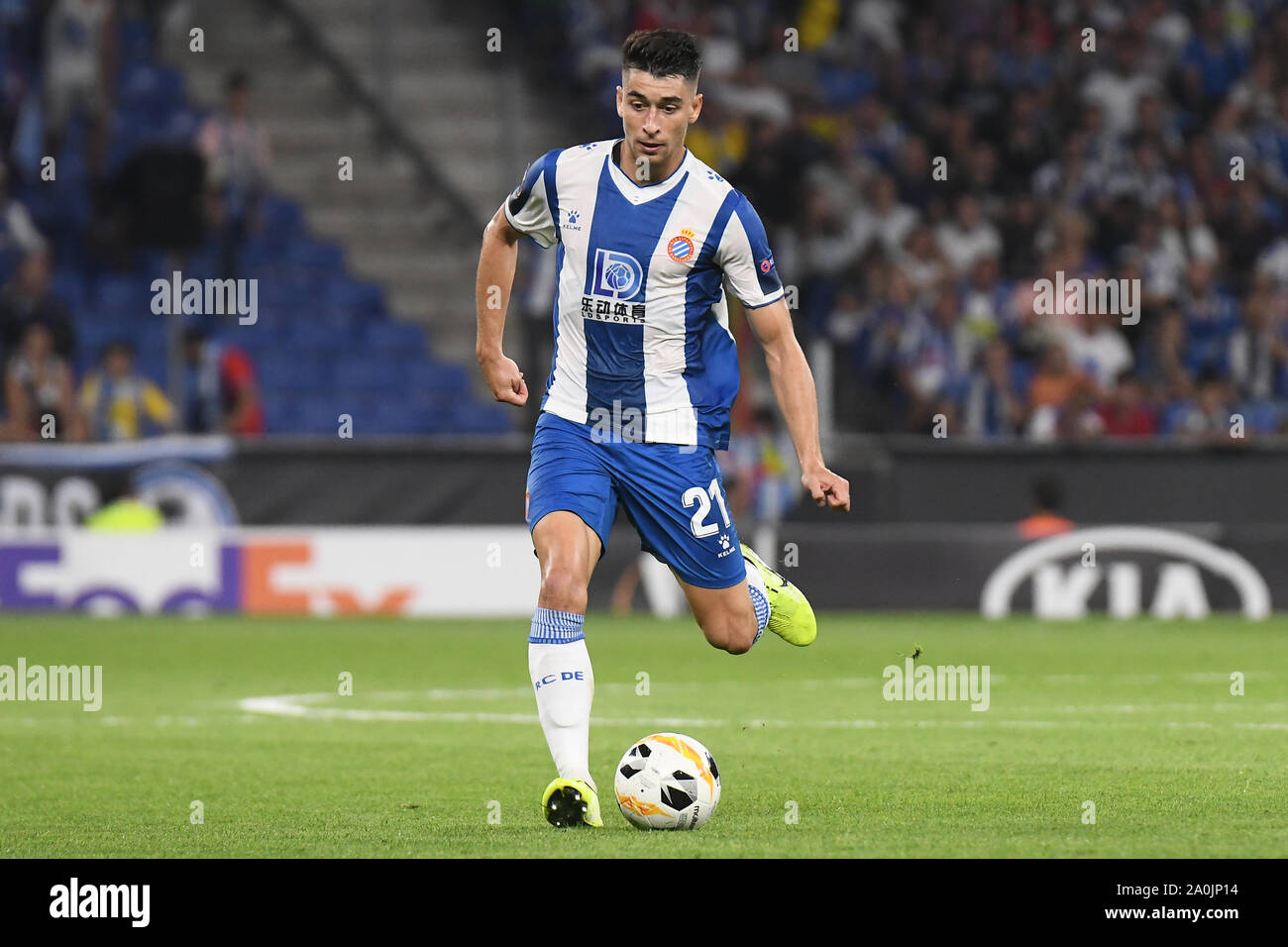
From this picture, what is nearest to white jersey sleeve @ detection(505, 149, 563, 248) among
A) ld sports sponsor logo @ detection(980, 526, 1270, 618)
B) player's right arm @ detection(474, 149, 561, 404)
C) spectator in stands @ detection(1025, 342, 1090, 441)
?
player's right arm @ detection(474, 149, 561, 404)

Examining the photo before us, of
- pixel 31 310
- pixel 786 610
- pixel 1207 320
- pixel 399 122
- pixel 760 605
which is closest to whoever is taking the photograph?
pixel 760 605

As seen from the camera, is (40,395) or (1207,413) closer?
(1207,413)

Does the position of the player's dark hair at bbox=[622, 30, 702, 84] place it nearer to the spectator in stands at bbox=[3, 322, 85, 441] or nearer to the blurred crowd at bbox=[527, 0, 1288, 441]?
the blurred crowd at bbox=[527, 0, 1288, 441]

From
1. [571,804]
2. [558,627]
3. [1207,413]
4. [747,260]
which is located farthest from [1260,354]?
[571,804]

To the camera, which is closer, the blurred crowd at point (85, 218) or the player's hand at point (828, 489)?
the player's hand at point (828, 489)

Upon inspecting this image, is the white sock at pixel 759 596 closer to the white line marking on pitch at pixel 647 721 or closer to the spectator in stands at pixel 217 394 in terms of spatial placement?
the white line marking on pitch at pixel 647 721

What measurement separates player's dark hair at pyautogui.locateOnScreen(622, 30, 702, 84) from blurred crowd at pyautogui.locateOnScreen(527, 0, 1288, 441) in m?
11.6

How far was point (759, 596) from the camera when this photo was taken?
7.99 meters

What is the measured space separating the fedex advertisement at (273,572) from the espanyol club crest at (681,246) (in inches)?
405

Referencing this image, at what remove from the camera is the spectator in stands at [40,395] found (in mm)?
19141

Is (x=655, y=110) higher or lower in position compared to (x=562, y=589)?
higher

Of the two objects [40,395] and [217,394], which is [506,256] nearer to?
[217,394]

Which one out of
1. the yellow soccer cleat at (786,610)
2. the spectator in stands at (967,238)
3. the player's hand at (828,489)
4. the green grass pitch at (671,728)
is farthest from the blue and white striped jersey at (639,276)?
the spectator in stands at (967,238)

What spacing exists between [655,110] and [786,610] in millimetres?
2131
